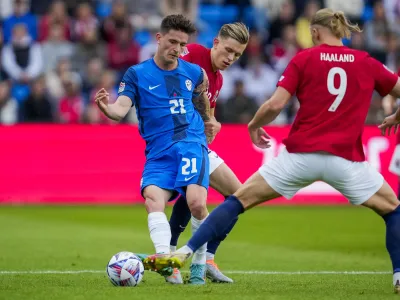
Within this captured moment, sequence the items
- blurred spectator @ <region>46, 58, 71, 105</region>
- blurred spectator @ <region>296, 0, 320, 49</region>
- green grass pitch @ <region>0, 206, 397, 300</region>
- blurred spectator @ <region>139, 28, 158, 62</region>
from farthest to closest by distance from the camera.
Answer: blurred spectator @ <region>296, 0, 320, 49</region> < blurred spectator @ <region>139, 28, 158, 62</region> < blurred spectator @ <region>46, 58, 71, 105</region> < green grass pitch @ <region>0, 206, 397, 300</region>

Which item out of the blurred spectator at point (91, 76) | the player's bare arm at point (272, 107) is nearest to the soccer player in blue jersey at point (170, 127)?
the player's bare arm at point (272, 107)

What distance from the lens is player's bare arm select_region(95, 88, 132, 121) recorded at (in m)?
8.09

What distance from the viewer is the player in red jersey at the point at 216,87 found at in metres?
9.09

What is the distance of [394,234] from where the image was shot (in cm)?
792

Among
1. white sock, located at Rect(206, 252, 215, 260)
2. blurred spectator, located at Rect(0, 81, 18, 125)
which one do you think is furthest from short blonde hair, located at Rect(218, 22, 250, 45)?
blurred spectator, located at Rect(0, 81, 18, 125)

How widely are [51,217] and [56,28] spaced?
23.4 feet

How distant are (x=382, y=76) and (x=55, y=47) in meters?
15.2

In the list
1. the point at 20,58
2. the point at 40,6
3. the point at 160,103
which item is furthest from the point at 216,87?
the point at 40,6

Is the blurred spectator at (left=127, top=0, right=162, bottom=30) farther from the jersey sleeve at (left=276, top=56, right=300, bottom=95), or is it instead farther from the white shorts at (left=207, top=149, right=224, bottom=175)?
the jersey sleeve at (left=276, top=56, right=300, bottom=95)

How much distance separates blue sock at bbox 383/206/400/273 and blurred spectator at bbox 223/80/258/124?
497 inches

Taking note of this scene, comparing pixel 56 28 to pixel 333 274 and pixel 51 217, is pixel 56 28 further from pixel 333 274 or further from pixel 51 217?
pixel 333 274

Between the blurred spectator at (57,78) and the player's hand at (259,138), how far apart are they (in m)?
13.0

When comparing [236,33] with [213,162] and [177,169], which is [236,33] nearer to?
[213,162]

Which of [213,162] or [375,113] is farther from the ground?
[213,162]
